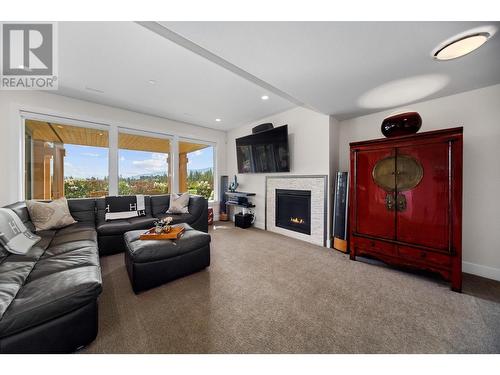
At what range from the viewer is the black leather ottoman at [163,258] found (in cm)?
184

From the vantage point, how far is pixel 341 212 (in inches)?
116

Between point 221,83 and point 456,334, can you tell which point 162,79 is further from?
point 456,334

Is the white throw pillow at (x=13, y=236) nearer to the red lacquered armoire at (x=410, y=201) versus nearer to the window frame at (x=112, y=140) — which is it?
the window frame at (x=112, y=140)

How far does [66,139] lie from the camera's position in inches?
137

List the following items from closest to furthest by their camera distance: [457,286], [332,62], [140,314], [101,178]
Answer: [140,314], [332,62], [457,286], [101,178]

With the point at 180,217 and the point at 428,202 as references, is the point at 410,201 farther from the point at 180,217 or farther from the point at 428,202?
the point at 180,217

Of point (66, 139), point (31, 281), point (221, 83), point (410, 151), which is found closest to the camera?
point (31, 281)

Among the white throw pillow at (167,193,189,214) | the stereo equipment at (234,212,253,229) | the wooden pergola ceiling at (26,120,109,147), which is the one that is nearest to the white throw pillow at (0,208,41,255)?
the white throw pillow at (167,193,189,214)

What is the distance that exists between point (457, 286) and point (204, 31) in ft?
10.8

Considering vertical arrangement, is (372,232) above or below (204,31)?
below

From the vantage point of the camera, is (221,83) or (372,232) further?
(221,83)

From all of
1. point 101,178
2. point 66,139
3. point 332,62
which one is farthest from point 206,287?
point 66,139

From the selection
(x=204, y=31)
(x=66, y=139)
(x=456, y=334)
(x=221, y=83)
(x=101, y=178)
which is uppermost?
(x=221, y=83)

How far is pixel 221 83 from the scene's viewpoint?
270 cm
